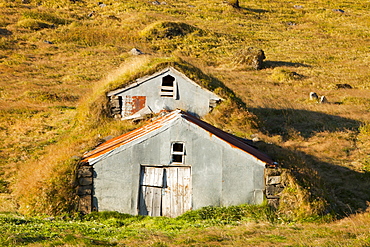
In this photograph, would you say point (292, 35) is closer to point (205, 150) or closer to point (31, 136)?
point (31, 136)

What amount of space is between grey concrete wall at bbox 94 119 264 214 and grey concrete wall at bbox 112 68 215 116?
852cm

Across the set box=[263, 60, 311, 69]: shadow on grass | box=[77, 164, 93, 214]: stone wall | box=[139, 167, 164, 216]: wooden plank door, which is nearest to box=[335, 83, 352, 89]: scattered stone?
box=[263, 60, 311, 69]: shadow on grass

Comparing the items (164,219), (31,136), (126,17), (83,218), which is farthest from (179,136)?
(126,17)

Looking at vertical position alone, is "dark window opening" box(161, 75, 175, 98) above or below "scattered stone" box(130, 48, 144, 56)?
below

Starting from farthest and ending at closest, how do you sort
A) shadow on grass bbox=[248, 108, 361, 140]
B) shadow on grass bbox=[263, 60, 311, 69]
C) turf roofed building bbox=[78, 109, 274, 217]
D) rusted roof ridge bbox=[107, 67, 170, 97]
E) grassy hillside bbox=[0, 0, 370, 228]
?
shadow on grass bbox=[263, 60, 311, 69]
shadow on grass bbox=[248, 108, 361, 140]
rusted roof ridge bbox=[107, 67, 170, 97]
grassy hillside bbox=[0, 0, 370, 228]
turf roofed building bbox=[78, 109, 274, 217]

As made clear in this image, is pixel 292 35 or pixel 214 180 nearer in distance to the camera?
pixel 214 180

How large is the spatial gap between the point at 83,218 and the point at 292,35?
50948 millimetres

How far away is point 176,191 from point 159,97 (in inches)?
368

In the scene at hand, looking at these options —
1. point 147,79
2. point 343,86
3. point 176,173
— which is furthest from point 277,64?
point 176,173

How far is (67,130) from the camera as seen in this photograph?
2478 cm

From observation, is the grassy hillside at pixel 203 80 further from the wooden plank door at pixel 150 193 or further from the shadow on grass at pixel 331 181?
the wooden plank door at pixel 150 193

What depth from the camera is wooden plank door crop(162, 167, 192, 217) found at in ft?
50.7

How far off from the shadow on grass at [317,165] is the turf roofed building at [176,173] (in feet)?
6.87

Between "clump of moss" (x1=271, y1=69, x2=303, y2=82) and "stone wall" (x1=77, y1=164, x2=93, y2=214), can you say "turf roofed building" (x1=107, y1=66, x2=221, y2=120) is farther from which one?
"clump of moss" (x1=271, y1=69, x2=303, y2=82)
